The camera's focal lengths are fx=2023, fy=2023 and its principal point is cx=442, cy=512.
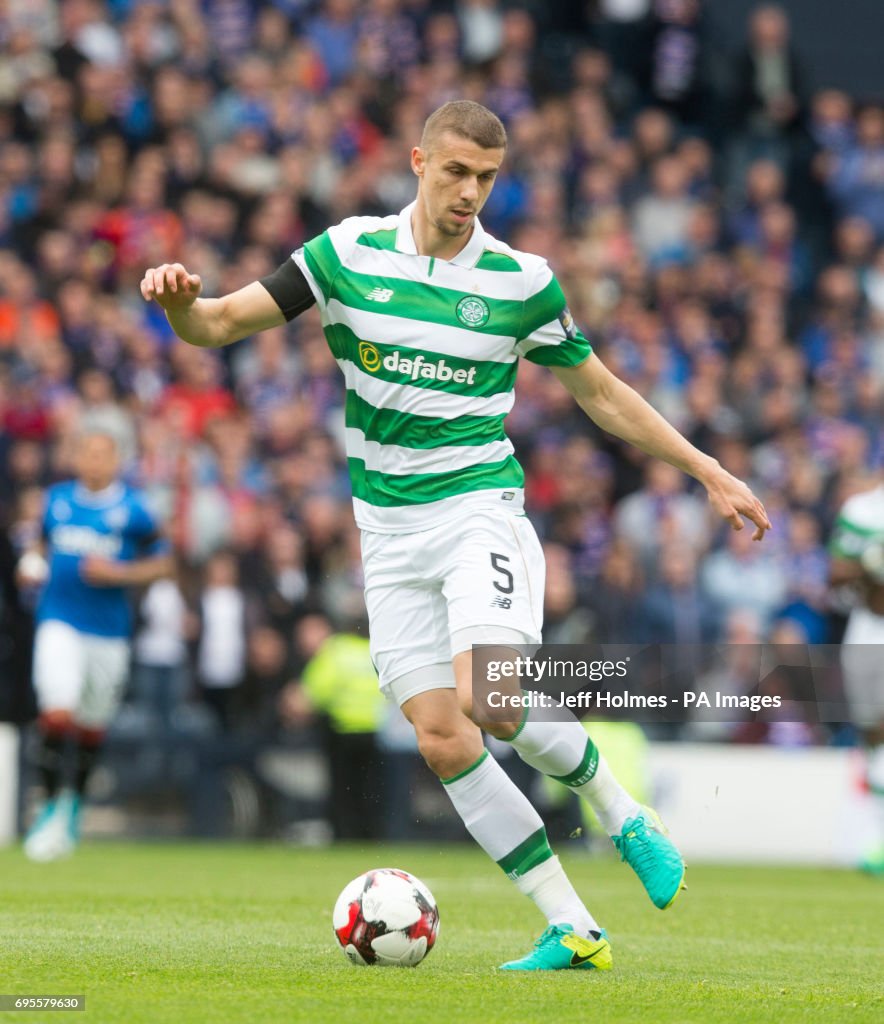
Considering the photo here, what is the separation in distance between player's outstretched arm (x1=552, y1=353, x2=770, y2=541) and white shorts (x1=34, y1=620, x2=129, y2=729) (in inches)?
264

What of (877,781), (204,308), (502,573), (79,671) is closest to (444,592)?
(502,573)

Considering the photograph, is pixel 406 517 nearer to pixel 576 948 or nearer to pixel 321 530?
pixel 576 948

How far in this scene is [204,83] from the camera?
1803 centimetres

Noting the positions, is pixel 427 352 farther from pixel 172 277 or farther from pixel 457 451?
pixel 172 277

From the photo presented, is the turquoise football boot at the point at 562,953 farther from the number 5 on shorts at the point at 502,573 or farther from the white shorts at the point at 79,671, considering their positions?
the white shorts at the point at 79,671

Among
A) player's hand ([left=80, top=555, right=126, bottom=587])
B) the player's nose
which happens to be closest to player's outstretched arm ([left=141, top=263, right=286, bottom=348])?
the player's nose

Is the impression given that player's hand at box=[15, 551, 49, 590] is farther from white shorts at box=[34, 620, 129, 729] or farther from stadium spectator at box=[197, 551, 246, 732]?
stadium spectator at box=[197, 551, 246, 732]

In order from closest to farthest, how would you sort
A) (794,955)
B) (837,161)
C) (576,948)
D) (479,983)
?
(479,983) → (576,948) → (794,955) → (837,161)

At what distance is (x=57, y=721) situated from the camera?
12.6 meters

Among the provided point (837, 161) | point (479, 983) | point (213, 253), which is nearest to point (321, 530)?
point (213, 253)

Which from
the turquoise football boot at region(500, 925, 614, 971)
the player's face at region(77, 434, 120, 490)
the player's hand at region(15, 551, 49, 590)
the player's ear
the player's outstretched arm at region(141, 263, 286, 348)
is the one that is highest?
the player's face at region(77, 434, 120, 490)

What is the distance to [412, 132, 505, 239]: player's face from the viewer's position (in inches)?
240

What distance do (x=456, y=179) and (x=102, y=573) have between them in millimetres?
6671

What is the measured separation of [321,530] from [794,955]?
8301 millimetres
